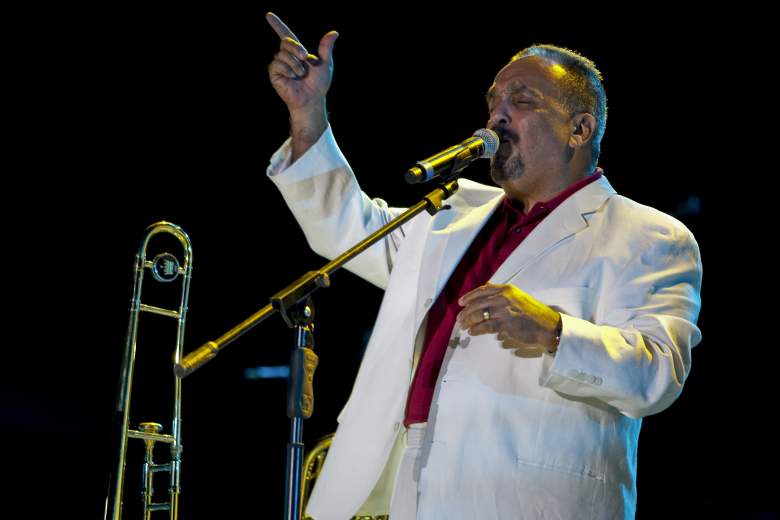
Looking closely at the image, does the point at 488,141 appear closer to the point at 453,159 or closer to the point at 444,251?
the point at 453,159

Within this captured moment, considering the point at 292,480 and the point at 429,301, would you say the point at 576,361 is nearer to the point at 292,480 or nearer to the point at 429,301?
the point at 429,301

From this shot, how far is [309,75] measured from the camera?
2.35m

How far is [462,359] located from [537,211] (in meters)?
0.55

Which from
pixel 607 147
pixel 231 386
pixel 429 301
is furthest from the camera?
pixel 231 386

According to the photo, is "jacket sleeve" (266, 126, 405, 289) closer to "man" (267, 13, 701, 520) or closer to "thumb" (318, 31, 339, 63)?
"man" (267, 13, 701, 520)

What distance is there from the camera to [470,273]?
2490mm

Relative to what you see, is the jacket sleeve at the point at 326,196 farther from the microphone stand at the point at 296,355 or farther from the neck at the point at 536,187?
the microphone stand at the point at 296,355

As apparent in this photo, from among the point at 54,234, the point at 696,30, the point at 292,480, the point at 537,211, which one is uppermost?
the point at 696,30

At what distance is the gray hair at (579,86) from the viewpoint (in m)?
2.72

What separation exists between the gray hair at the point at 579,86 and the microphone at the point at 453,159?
497 mm

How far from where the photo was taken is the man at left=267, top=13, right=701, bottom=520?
202cm

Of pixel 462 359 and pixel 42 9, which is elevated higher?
pixel 42 9

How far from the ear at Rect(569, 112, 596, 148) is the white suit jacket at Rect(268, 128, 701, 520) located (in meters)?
0.21

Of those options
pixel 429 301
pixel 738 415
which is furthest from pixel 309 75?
pixel 738 415
